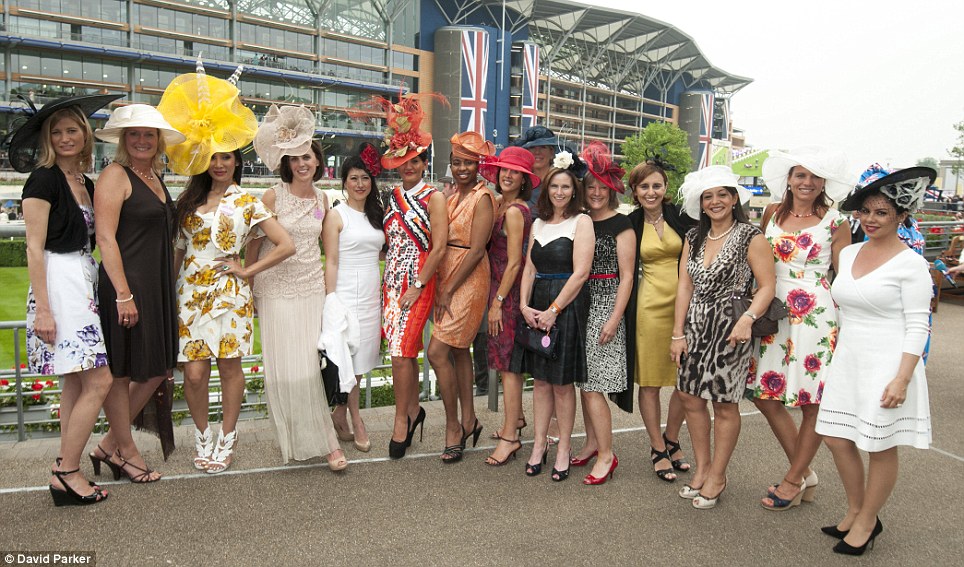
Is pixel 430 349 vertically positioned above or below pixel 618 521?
above

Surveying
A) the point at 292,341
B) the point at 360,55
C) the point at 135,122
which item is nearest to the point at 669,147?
the point at 360,55

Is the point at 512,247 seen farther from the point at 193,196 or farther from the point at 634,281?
the point at 193,196

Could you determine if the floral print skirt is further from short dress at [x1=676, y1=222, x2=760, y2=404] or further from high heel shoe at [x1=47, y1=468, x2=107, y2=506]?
short dress at [x1=676, y1=222, x2=760, y2=404]

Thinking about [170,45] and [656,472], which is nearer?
[656,472]

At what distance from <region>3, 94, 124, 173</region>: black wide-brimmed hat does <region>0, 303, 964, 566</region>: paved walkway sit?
1686 millimetres

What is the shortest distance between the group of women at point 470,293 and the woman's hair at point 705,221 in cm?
2

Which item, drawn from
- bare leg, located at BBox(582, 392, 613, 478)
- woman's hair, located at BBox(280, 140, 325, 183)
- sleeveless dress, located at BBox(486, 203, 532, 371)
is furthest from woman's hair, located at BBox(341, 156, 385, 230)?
bare leg, located at BBox(582, 392, 613, 478)

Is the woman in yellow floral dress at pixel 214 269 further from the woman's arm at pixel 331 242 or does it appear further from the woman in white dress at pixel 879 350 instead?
the woman in white dress at pixel 879 350

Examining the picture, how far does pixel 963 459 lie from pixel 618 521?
8.37 ft

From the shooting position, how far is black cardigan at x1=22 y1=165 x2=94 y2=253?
3.33m

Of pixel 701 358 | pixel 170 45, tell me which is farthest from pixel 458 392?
pixel 170 45

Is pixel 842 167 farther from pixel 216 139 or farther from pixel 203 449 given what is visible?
pixel 203 449

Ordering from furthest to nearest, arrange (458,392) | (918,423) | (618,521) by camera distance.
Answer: (458,392)
(618,521)
(918,423)

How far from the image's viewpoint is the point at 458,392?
4598 millimetres
